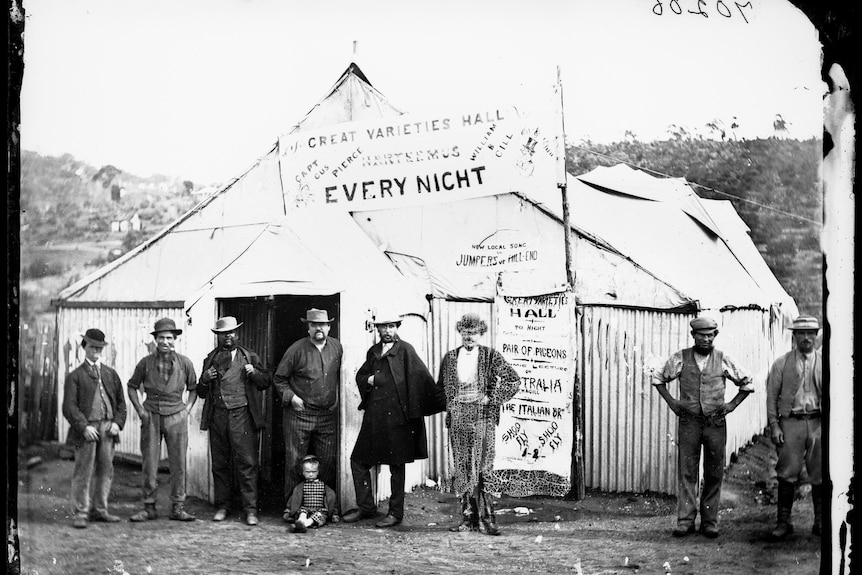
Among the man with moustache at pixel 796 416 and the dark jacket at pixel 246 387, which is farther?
the dark jacket at pixel 246 387

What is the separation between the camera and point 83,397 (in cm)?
406

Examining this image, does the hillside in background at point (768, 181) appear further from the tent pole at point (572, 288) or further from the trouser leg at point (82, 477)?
the trouser leg at point (82, 477)

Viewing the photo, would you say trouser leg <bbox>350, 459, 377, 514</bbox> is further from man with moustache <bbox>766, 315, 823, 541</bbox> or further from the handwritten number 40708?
the handwritten number 40708

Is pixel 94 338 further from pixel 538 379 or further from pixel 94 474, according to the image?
pixel 538 379

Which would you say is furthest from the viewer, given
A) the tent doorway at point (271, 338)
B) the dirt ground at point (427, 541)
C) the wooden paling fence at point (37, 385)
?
the tent doorway at point (271, 338)

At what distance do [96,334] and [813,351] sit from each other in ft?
11.4

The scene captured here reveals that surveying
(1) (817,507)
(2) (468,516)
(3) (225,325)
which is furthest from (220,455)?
(1) (817,507)

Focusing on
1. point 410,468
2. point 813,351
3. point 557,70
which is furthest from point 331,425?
point 813,351

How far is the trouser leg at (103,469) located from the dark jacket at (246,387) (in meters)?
0.46

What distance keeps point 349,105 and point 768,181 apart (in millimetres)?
2056

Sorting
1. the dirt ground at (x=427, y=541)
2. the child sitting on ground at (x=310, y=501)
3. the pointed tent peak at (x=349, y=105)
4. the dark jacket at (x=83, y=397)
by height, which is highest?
the pointed tent peak at (x=349, y=105)

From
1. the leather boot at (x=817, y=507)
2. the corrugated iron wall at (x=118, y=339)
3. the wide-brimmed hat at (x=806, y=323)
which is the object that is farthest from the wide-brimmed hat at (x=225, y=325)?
the leather boot at (x=817, y=507)

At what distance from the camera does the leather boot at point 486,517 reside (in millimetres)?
3996

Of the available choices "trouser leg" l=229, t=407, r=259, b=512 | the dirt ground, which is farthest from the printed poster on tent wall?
"trouser leg" l=229, t=407, r=259, b=512
